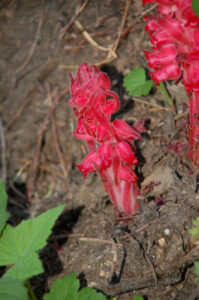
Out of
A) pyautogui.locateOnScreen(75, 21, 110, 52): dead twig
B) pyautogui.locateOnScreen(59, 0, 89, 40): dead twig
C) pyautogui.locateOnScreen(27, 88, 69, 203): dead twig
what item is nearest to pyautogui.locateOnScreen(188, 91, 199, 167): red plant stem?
pyautogui.locateOnScreen(75, 21, 110, 52): dead twig

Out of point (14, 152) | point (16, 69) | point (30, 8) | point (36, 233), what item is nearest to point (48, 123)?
point (14, 152)

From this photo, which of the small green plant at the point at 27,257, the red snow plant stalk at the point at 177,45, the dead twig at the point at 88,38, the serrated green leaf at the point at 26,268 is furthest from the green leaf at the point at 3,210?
the dead twig at the point at 88,38

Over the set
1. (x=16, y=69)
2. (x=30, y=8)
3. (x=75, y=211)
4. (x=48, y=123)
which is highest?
(x=30, y=8)

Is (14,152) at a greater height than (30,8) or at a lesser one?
lesser

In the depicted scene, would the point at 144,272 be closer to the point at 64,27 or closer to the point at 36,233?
the point at 36,233

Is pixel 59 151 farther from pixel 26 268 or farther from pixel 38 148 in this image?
pixel 26 268

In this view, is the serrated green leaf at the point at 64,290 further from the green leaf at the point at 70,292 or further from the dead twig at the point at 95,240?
the dead twig at the point at 95,240

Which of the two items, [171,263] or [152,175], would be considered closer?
[171,263]
